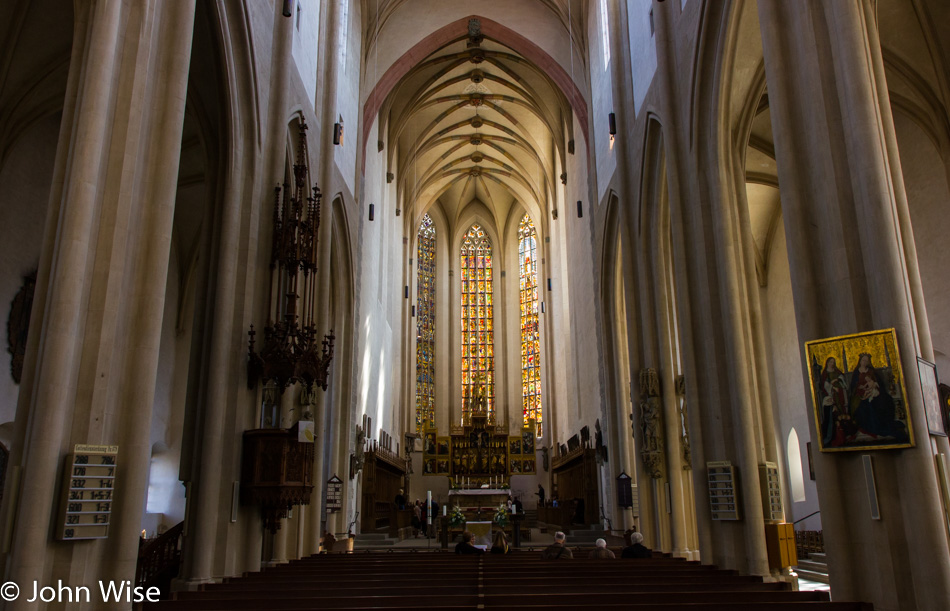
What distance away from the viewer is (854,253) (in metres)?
6.91

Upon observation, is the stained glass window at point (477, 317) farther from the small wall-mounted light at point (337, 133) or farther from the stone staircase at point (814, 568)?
the stone staircase at point (814, 568)

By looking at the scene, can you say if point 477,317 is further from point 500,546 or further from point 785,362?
point 500,546

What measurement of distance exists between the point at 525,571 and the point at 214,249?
5.98 metres

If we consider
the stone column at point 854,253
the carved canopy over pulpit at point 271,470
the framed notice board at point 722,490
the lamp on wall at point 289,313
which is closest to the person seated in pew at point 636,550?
the framed notice board at point 722,490

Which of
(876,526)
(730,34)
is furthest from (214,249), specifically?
(876,526)

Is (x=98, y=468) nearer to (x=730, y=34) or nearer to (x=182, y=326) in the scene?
(x=730, y=34)

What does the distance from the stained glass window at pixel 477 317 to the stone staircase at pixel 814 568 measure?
890 inches

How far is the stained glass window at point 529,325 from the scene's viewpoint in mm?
36688

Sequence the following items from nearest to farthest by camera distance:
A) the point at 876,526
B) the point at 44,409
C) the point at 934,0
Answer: the point at 44,409 < the point at 876,526 < the point at 934,0

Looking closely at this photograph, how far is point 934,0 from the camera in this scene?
40.2ft

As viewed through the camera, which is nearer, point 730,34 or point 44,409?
point 44,409

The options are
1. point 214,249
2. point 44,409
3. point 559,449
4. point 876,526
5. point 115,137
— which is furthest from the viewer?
point 559,449

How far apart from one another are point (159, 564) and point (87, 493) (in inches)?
201

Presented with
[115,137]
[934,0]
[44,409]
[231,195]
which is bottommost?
[44,409]
